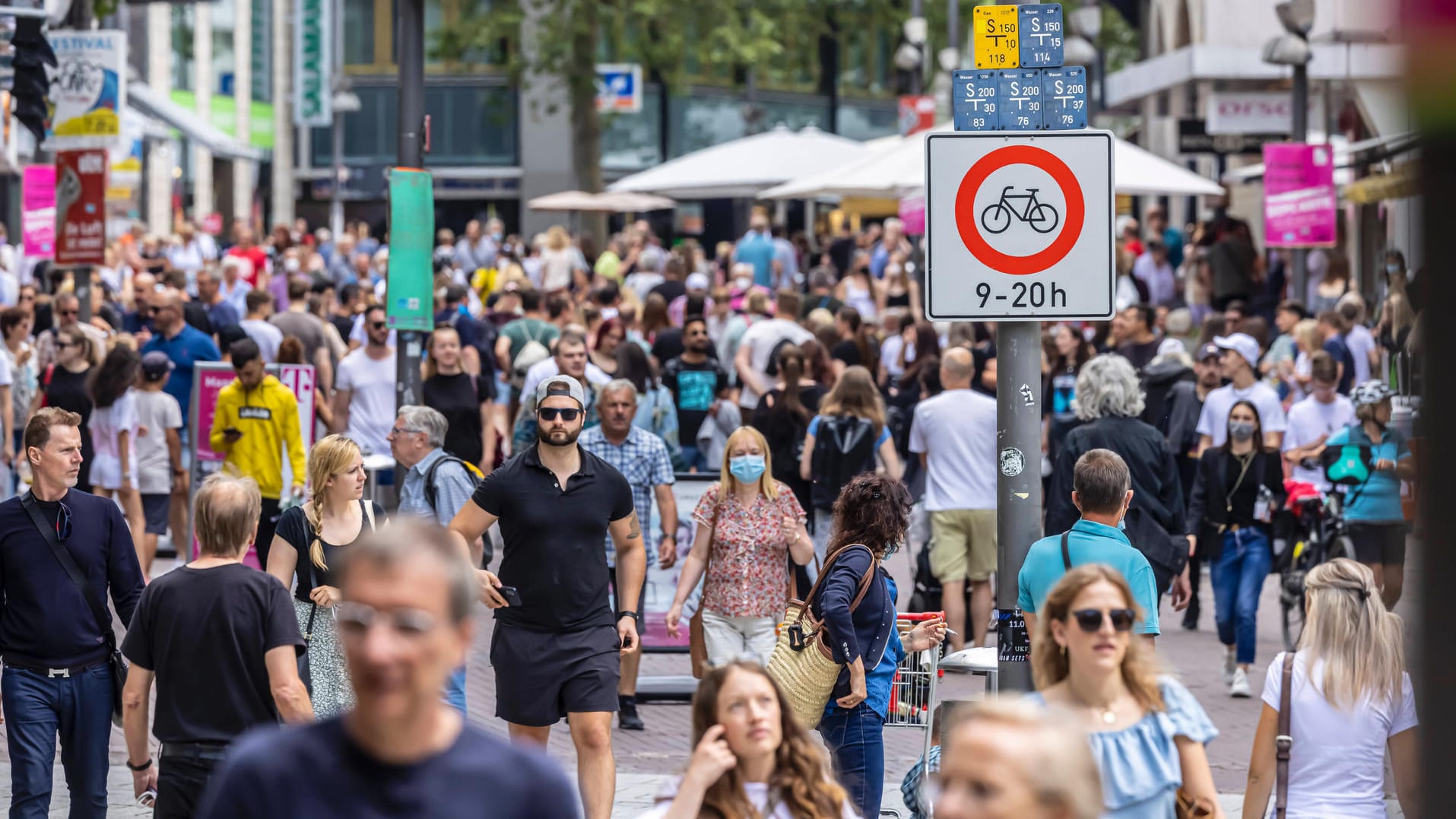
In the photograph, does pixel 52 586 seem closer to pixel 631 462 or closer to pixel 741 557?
pixel 741 557

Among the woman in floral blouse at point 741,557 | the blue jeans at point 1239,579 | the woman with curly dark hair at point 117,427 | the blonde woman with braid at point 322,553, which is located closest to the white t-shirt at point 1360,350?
the blue jeans at point 1239,579

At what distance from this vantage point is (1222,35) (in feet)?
99.2

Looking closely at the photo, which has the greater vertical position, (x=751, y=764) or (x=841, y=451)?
(x=841, y=451)

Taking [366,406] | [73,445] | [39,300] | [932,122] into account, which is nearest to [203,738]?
[73,445]

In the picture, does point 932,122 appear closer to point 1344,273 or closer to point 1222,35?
point 1222,35

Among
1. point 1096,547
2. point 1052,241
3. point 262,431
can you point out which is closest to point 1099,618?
point 1096,547

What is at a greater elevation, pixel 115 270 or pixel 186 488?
pixel 115 270

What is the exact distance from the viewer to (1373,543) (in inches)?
459

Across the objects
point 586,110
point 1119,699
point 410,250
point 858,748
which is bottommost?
point 858,748

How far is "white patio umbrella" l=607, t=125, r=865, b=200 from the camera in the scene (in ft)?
89.0

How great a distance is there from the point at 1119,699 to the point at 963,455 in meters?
7.44

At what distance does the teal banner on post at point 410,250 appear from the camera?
1086 centimetres

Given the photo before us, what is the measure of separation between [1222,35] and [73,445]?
84.0 feet

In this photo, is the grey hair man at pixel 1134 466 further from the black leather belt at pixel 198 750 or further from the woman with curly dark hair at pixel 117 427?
the woman with curly dark hair at pixel 117 427
